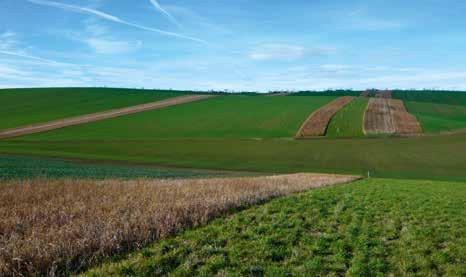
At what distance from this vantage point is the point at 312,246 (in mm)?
9977

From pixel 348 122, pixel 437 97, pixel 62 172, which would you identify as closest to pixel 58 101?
pixel 348 122

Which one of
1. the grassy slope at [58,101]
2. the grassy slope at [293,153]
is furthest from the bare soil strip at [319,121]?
the grassy slope at [58,101]

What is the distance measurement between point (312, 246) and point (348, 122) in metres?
71.6

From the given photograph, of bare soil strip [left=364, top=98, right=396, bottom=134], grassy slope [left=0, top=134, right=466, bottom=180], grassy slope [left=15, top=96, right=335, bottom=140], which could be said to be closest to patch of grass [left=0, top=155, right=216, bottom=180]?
grassy slope [left=0, top=134, right=466, bottom=180]

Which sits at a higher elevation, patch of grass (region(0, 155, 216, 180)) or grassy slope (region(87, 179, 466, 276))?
grassy slope (region(87, 179, 466, 276))

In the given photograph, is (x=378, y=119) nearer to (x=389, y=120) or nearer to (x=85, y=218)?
(x=389, y=120)

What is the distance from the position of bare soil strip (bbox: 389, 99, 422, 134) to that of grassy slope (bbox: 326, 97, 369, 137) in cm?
684

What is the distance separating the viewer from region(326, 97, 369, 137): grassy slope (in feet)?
228

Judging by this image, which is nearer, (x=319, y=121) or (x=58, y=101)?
(x=319, y=121)

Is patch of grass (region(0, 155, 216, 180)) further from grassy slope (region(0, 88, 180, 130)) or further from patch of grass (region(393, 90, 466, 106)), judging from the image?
patch of grass (region(393, 90, 466, 106))

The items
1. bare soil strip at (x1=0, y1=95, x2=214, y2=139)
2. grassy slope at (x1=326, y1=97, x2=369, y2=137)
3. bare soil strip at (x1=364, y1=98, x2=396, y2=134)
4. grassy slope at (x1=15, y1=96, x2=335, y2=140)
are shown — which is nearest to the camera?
grassy slope at (x1=326, y1=97, x2=369, y2=137)

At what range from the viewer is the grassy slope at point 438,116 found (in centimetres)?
7494

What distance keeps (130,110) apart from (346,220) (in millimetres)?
92642

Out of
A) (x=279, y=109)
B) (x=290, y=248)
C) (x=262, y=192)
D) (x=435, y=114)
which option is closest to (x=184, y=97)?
(x=279, y=109)
